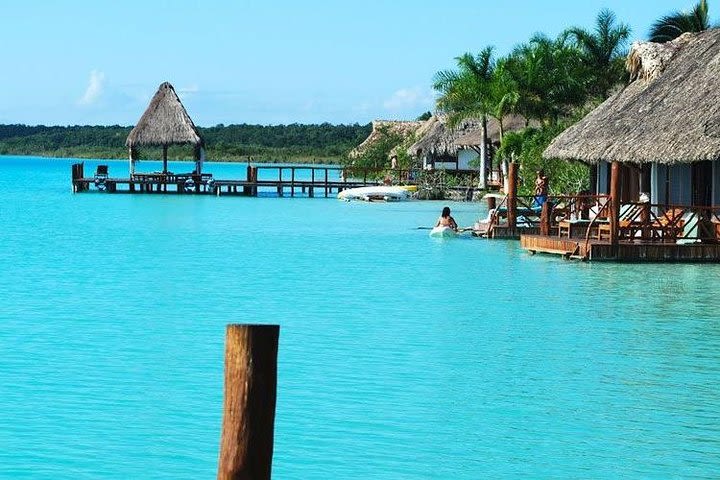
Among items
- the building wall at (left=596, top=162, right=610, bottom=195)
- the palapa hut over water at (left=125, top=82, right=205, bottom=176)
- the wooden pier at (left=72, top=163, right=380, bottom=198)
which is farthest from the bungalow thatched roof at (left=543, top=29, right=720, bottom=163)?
the palapa hut over water at (left=125, top=82, right=205, bottom=176)

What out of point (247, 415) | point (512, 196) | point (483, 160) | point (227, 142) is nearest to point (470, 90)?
point (483, 160)

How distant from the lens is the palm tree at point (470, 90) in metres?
51.4

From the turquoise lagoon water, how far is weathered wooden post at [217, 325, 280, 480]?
414cm

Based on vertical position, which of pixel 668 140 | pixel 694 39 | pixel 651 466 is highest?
pixel 694 39

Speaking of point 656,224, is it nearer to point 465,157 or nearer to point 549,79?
point 549,79

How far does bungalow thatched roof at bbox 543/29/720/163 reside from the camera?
2461cm

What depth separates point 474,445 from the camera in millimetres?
11055

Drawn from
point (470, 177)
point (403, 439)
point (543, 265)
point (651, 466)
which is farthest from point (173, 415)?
point (470, 177)

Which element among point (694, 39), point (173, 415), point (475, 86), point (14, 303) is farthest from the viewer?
point (475, 86)

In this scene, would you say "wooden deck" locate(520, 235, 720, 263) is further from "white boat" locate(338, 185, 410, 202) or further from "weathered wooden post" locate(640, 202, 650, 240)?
"white boat" locate(338, 185, 410, 202)

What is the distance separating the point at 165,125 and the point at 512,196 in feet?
101

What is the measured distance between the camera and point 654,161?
2523 centimetres

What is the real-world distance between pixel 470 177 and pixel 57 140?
130 meters

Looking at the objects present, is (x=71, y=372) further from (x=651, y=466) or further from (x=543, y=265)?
(x=543, y=265)
